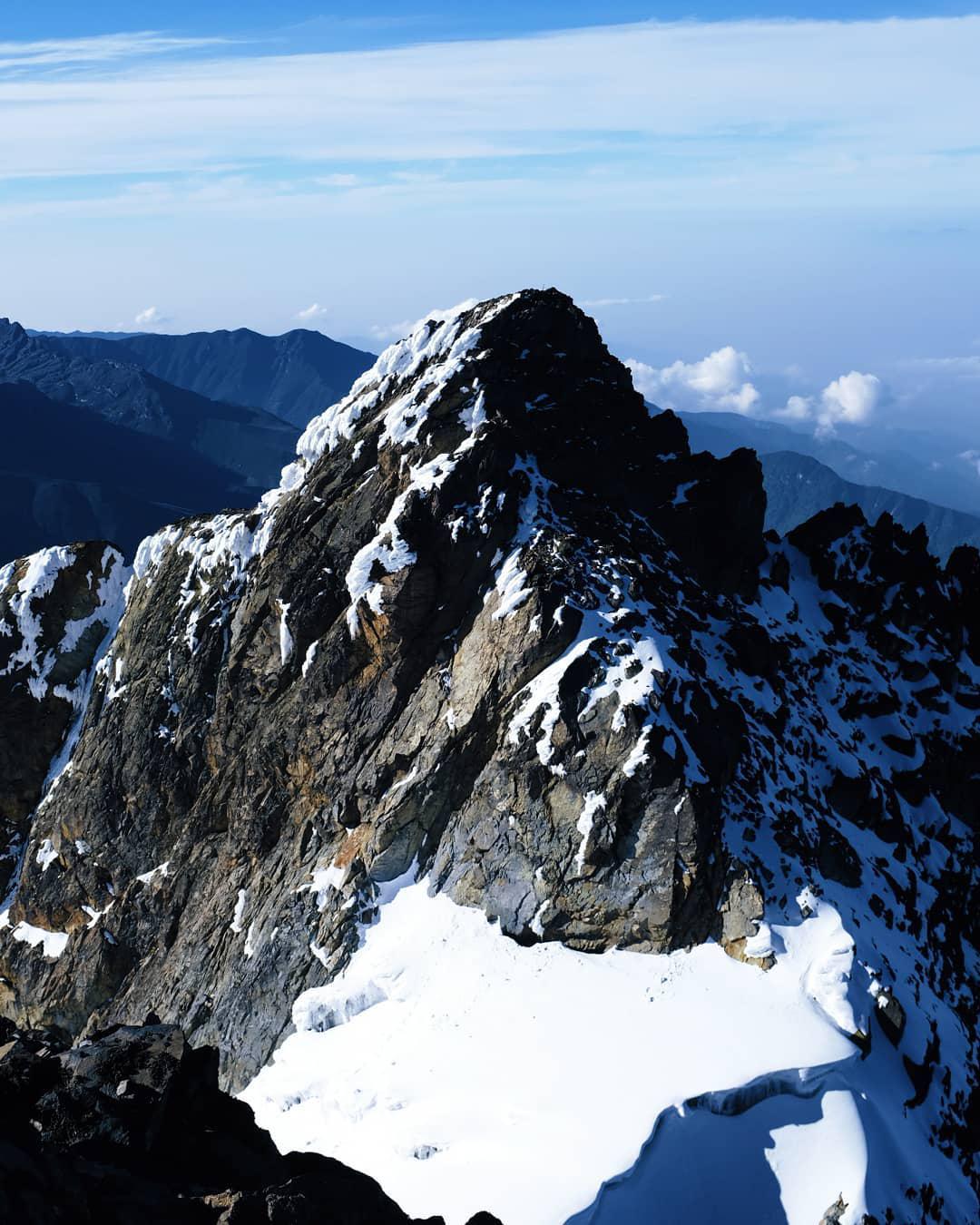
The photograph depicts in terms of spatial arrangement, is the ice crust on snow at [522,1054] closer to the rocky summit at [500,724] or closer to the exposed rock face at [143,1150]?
the rocky summit at [500,724]

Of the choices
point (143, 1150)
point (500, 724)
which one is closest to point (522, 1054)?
point (500, 724)

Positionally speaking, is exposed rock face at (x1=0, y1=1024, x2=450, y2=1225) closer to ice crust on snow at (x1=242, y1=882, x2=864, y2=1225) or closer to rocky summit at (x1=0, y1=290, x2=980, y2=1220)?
ice crust on snow at (x1=242, y1=882, x2=864, y2=1225)

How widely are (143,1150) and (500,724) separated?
22215 mm

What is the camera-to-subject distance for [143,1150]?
68.8 feet

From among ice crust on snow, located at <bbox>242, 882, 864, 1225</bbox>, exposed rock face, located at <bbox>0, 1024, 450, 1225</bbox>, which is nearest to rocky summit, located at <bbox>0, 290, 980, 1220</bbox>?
ice crust on snow, located at <bbox>242, 882, 864, 1225</bbox>

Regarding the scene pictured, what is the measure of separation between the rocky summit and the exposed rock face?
15035 millimetres

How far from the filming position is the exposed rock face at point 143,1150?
1714cm

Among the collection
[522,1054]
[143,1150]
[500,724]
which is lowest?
[522,1054]

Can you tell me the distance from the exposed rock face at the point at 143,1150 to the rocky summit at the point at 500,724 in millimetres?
15035

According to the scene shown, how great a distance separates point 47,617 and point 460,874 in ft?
128

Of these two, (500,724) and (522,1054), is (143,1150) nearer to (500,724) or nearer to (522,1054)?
(522,1054)

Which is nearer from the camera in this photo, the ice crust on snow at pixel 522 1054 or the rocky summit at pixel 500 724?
the ice crust on snow at pixel 522 1054

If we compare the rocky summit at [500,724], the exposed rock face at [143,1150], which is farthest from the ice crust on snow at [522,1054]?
the exposed rock face at [143,1150]

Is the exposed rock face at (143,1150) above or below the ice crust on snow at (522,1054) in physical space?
above
